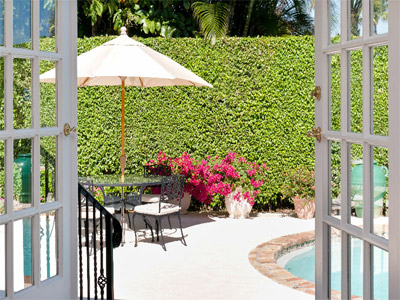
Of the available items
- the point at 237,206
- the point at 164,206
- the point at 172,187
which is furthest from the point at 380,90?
the point at 237,206

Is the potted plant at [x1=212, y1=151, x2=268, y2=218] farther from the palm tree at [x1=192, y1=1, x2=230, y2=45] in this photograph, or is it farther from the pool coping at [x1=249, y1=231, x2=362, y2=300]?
the palm tree at [x1=192, y1=1, x2=230, y2=45]

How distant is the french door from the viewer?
2707mm

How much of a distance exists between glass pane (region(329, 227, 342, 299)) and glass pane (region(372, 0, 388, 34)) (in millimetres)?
969

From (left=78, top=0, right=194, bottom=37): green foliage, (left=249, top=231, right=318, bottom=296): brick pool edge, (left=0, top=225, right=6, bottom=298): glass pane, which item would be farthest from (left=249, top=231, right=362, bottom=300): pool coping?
(left=78, top=0, right=194, bottom=37): green foliage

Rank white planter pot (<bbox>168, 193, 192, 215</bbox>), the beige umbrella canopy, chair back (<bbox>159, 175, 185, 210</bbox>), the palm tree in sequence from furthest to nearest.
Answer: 1. the palm tree
2. white planter pot (<bbox>168, 193, 192, 215</bbox>)
3. chair back (<bbox>159, 175, 185, 210</bbox>)
4. the beige umbrella canopy

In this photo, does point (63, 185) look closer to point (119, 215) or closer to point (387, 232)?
point (387, 232)

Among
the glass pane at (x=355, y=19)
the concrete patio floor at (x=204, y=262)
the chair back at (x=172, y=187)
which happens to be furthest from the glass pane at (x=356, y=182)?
the chair back at (x=172, y=187)

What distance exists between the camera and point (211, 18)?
409 inches

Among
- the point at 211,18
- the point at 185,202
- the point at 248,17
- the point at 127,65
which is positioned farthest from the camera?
the point at 248,17

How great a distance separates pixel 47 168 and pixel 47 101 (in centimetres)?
32

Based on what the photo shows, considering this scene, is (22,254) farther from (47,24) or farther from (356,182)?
(356,182)

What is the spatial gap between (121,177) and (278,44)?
10.2ft

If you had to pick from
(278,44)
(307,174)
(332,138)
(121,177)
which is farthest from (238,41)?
(332,138)

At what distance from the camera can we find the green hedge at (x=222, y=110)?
29.6 ft
